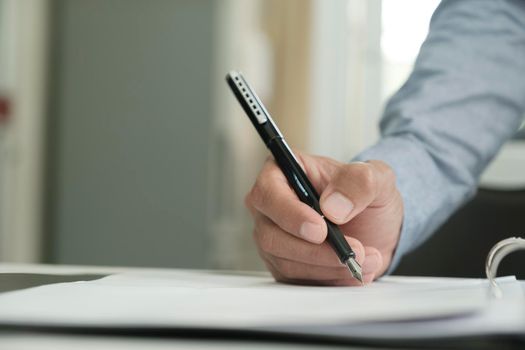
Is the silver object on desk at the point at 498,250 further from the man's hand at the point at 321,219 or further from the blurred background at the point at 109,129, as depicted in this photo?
the blurred background at the point at 109,129

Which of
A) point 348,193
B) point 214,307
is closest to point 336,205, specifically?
point 348,193

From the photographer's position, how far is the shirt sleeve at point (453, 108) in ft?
2.47

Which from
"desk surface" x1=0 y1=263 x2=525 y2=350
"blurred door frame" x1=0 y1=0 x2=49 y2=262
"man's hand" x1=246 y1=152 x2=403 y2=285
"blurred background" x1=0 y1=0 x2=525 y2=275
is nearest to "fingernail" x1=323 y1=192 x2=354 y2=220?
"man's hand" x1=246 y1=152 x2=403 y2=285

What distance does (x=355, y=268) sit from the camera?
53cm

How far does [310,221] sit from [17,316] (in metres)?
0.29

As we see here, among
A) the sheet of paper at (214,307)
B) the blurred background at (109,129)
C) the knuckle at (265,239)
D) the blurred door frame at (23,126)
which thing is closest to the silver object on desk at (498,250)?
the sheet of paper at (214,307)

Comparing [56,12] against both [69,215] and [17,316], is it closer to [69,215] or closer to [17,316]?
[69,215]

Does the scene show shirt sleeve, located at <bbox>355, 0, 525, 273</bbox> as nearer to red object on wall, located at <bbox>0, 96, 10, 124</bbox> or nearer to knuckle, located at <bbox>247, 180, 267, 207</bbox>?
knuckle, located at <bbox>247, 180, 267, 207</bbox>

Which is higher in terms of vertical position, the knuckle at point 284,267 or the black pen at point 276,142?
the black pen at point 276,142

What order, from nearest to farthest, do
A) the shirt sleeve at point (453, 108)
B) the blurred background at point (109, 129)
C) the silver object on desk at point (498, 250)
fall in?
the silver object on desk at point (498, 250)
the shirt sleeve at point (453, 108)
the blurred background at point (109, 129)

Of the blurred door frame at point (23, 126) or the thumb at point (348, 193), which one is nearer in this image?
the thumb at point (348, 193)

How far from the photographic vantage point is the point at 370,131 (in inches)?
94.8

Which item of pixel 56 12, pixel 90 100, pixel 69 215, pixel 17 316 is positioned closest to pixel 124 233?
pixel 69 215

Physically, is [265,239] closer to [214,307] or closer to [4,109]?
[214,307]
